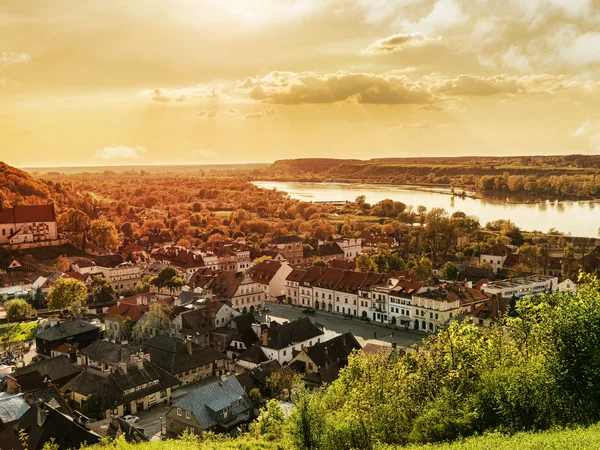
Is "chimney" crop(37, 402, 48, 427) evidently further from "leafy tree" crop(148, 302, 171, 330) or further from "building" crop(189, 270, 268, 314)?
"building" crop(189, 270, 268, 314)

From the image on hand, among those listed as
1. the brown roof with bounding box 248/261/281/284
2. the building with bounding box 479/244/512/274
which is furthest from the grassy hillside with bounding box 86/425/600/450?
the building with bounding box 479/244/512/274

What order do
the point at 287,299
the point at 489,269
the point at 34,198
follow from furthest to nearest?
the point at 34,198, the point at 489,269, the point at 287,299

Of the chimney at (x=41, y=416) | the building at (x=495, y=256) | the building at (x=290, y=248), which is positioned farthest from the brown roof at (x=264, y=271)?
the chimney at (x=41, y=416)

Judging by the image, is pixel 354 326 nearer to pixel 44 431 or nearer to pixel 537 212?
pixel 44 431

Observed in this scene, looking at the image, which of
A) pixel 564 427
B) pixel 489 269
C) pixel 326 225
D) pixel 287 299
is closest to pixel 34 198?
pixel 326 225

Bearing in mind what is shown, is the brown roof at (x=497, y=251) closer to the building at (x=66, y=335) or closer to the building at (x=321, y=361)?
the building at (x=321, y=361)

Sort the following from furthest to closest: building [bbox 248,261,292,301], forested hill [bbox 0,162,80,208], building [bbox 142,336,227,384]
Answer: forested hill [bbox 0,162,80,208]
building [bbox 248,261,292,301]
building [bbox 142,336,227,384]

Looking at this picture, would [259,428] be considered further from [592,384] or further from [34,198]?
[34,198]
